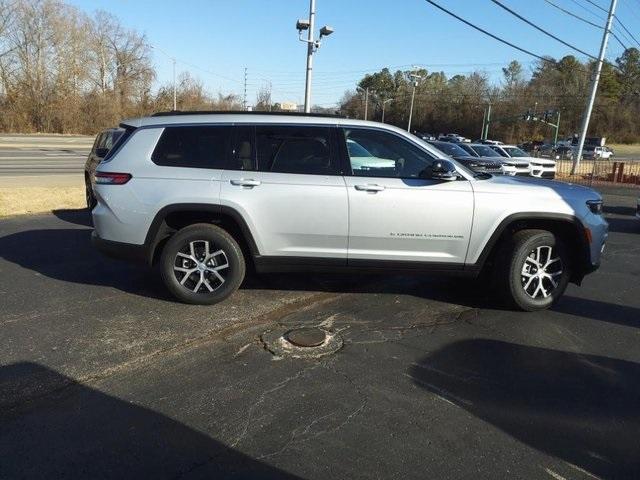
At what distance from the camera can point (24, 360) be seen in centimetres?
390

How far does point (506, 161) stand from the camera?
65.9 ft

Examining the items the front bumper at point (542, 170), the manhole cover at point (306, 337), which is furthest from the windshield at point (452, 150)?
the manhole cover at point (306, 337)

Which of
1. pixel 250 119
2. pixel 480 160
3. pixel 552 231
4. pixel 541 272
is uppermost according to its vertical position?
pixel 250 119

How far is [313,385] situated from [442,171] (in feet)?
7.78

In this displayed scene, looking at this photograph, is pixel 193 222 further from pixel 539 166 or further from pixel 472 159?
pixel 539 166

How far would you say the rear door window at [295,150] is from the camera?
505cm

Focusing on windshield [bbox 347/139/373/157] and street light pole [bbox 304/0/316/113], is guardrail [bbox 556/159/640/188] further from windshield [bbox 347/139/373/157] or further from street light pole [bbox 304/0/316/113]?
windshield [bbox 347/139/373/157]

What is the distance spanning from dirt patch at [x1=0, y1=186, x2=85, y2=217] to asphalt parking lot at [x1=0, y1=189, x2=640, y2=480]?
576cm

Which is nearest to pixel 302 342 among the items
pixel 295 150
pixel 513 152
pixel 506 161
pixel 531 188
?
pixel 295 150

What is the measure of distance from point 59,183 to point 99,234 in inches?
423

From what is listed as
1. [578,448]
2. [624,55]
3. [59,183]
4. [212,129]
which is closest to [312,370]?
[578,448]

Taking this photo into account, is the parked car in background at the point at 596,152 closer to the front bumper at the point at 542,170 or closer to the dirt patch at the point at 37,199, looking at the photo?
the front bumper at the point at 542,170

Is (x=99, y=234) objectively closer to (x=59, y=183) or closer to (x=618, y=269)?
(x=618, y=269)

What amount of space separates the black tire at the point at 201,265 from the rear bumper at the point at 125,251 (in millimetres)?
194
